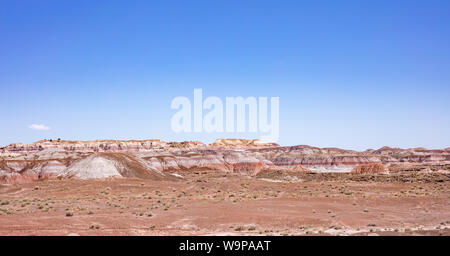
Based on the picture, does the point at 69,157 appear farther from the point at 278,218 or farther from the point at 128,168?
the point at 278,218

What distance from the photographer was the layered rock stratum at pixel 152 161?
49406mm

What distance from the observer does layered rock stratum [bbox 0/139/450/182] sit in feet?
162

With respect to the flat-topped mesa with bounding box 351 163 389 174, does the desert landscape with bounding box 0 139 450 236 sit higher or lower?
higher

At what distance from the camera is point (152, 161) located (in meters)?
85.5

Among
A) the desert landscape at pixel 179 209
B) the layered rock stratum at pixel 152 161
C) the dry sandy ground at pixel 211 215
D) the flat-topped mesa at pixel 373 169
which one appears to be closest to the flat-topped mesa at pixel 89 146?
the layered rock stratum at pixel 152 161

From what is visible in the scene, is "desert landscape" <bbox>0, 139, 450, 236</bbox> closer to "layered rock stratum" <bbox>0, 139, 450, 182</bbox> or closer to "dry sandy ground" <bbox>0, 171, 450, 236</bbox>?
"dry sandy ground" <bbox>0, 171, 450, 236</bbox>

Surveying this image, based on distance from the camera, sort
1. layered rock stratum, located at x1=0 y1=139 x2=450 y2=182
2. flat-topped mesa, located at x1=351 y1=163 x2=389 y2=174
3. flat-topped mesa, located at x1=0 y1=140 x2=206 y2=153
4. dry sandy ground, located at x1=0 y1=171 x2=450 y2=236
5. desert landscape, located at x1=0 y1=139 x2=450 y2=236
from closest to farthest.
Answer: dry sandy ground, located at x1=0 y1=171 x2=450 y2=236 < desert landscape, located at x1=0 y1=139 x2=450 y2=236 < layered rock stratum, located at x1=0 y1=139 x2=450 y2=182 < flat-topped mesa, located at x1=351 y1=163 x2=389 y2=174 < flat-topped mesa, located at x1=0 y1=140 x2=206 y2=153

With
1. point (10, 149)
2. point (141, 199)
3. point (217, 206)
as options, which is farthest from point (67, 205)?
point (10, 149)

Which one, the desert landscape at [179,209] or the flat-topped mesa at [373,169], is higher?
the desert landscape at [179,209]

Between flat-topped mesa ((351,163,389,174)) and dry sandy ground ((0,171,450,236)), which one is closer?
dry sandy ground ((0,171,450,236))

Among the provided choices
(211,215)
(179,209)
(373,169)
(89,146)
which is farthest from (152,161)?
(89,146)

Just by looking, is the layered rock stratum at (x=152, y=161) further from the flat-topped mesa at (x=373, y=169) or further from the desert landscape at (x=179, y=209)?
the desert landscape at (x=179, y=209)

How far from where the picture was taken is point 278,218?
2061 cm

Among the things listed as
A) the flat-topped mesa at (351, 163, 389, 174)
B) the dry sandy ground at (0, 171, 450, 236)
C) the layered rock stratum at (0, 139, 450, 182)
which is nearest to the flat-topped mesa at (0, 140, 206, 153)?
the layered rock stratum at (0, 139, 450, 182)
